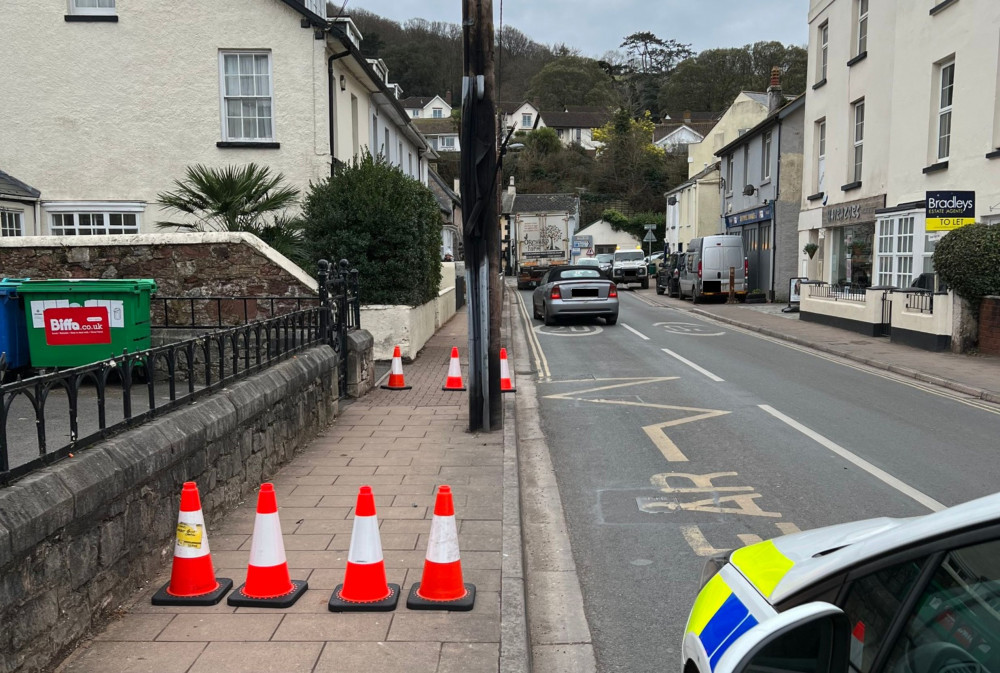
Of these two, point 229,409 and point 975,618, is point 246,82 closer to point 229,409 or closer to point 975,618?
point 229,409

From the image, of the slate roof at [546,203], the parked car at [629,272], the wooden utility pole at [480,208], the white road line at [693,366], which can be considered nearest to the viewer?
the wooden utility pole at [480,208]

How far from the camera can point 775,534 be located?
592 cm

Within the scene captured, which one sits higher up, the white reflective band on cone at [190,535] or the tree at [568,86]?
the tree at [568,86]

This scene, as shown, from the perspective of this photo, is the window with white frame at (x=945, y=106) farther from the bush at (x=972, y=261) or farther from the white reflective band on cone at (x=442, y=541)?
the white reflective band on cone at (x=442, y=541)

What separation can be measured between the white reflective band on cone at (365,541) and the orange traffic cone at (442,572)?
31cm

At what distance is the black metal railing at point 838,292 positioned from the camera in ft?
67.5

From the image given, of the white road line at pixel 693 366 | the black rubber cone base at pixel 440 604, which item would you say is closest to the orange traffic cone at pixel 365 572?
the black rubber cone base at pixel 440 604

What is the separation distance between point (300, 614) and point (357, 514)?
616 millimetres

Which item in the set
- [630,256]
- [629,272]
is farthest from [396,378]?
[630,256]

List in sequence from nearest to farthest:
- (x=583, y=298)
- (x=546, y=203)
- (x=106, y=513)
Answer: (x=106, y=513) → (x=583, y=298) → (x=546, y=203)

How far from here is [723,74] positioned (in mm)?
91125

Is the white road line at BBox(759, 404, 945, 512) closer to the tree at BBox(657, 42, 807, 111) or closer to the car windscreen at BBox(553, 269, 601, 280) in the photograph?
the car windscreen at BBox(553, 269, 601, 280)

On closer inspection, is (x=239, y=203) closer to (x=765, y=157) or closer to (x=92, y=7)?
(x=92, y=7)

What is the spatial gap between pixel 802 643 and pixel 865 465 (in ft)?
20.8
